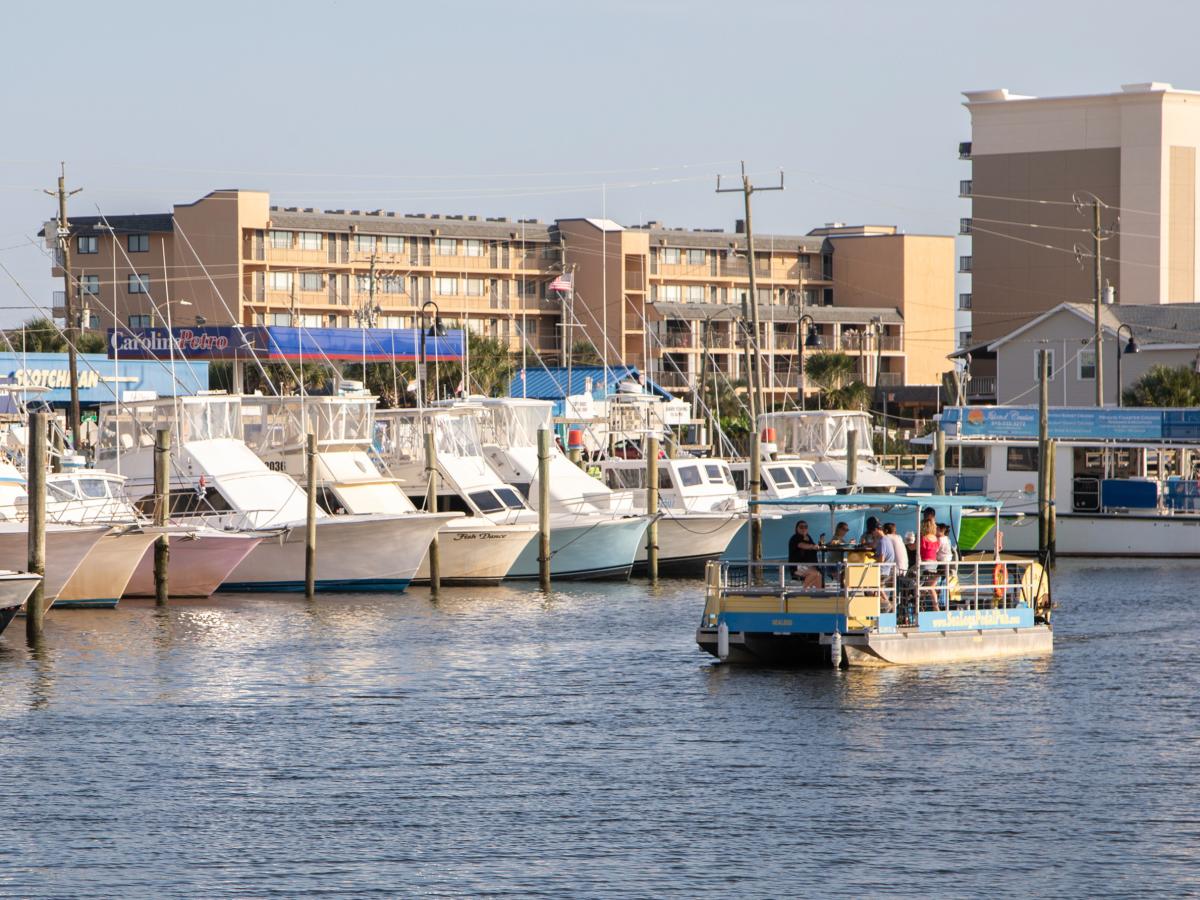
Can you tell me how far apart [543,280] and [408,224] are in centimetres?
948

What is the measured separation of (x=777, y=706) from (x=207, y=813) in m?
9.49

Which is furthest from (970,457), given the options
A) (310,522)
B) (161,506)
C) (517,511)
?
(161,506)

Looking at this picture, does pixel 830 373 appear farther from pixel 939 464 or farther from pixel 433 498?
pixel 433 498

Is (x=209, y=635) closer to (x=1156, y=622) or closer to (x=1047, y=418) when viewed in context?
(x=1156, y=622)

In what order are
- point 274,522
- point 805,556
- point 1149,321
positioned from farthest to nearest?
1. point 1149,321
2. point 274,522
3. point 805,556

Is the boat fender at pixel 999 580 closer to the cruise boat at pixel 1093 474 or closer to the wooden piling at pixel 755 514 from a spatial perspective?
the wooden piling at pixel 755 514

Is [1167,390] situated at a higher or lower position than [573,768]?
higher

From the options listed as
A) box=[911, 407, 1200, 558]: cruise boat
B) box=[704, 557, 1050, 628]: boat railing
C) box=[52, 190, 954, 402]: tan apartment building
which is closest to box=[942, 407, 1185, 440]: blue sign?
box=[911, 407, 1200, 558]: cruise boat

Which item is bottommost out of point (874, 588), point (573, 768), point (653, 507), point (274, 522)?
point (573, 768)

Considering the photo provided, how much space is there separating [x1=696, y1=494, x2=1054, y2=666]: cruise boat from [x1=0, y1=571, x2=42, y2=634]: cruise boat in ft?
37.5

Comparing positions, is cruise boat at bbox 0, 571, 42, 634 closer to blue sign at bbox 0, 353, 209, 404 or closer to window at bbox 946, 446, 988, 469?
window at bbox 946, 446, 988, 469

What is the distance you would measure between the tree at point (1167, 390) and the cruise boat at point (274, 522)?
40776 mm

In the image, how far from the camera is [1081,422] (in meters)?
60.7

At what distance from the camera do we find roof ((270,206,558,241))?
4486 inches
